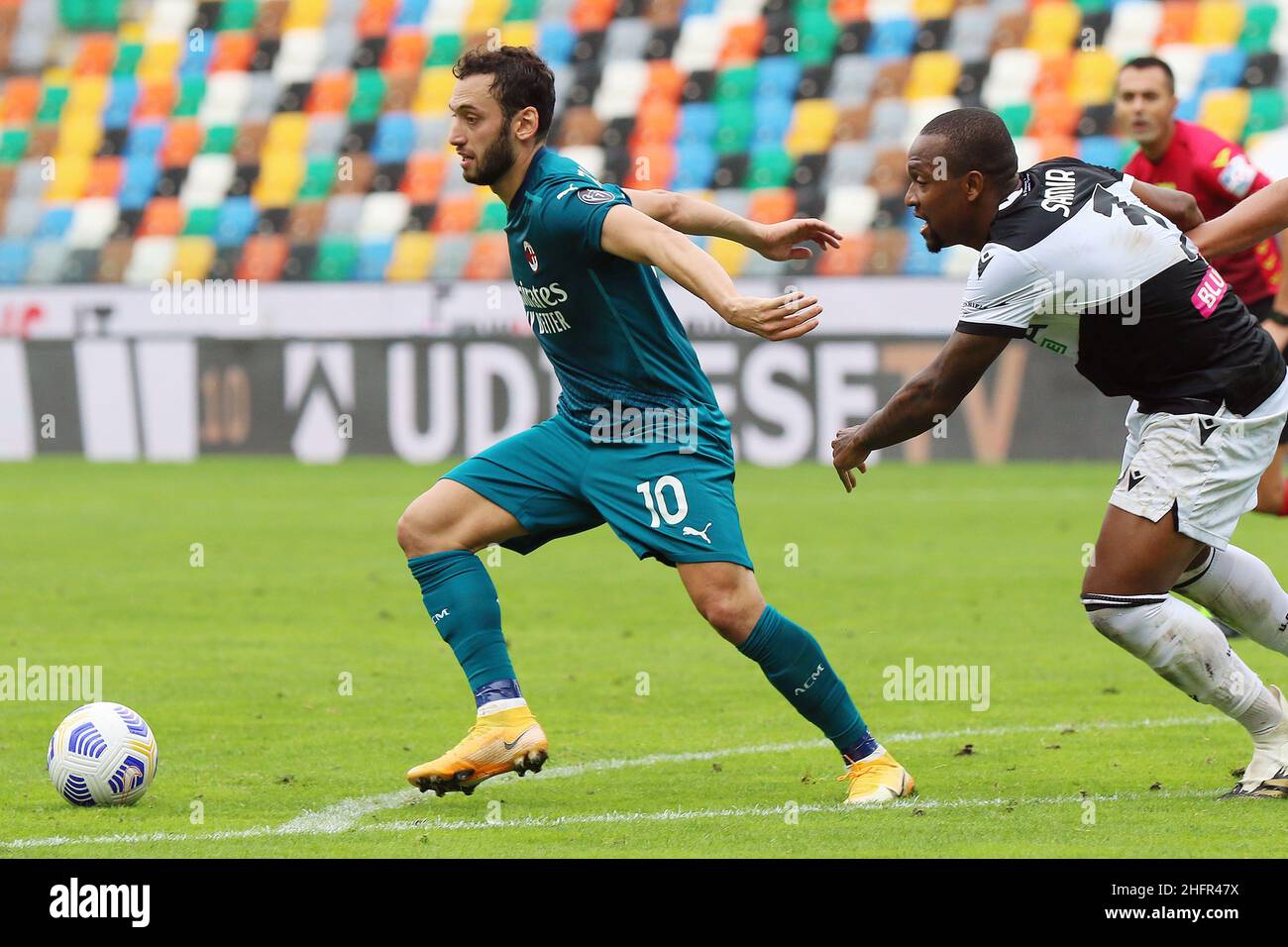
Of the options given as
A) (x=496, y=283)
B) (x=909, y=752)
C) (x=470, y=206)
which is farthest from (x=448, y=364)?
(x=909, y=752)

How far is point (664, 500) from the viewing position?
5.61 meters

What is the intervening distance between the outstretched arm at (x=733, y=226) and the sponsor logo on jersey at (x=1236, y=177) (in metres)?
3.23

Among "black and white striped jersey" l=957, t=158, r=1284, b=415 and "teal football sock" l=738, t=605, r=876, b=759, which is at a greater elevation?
"black and white striped jersey" l=957, t=158, r=1284, b=415

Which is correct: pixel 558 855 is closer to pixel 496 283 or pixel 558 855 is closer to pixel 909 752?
pixel 909 752

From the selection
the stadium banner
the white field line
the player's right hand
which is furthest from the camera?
the stadium banner

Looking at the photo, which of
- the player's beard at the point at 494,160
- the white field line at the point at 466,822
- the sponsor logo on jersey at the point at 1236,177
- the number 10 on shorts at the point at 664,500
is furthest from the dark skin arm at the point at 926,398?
the sponsor logo on jersey at the point at 1236,177

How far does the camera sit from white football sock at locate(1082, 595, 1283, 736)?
210 inches

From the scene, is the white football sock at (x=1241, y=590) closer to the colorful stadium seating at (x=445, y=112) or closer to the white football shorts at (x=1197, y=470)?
the white football shorts at (x=1197, y=470)

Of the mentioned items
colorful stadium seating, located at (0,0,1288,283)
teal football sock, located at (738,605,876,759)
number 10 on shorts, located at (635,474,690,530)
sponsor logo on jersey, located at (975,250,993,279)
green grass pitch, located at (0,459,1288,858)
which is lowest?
green grass pitch, located at (0,459,1288,858)

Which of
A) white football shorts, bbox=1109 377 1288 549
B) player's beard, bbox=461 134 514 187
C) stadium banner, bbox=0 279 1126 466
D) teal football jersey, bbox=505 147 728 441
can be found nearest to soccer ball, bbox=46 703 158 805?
teal football jersey, bbox=505 147 728 441

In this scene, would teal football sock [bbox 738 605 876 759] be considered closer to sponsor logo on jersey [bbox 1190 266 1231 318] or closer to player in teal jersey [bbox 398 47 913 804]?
player in teal jersey [bbox 398 47 913 804]

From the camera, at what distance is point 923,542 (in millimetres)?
12875

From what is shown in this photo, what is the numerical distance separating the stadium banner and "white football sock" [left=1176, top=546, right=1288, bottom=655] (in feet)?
36.6
